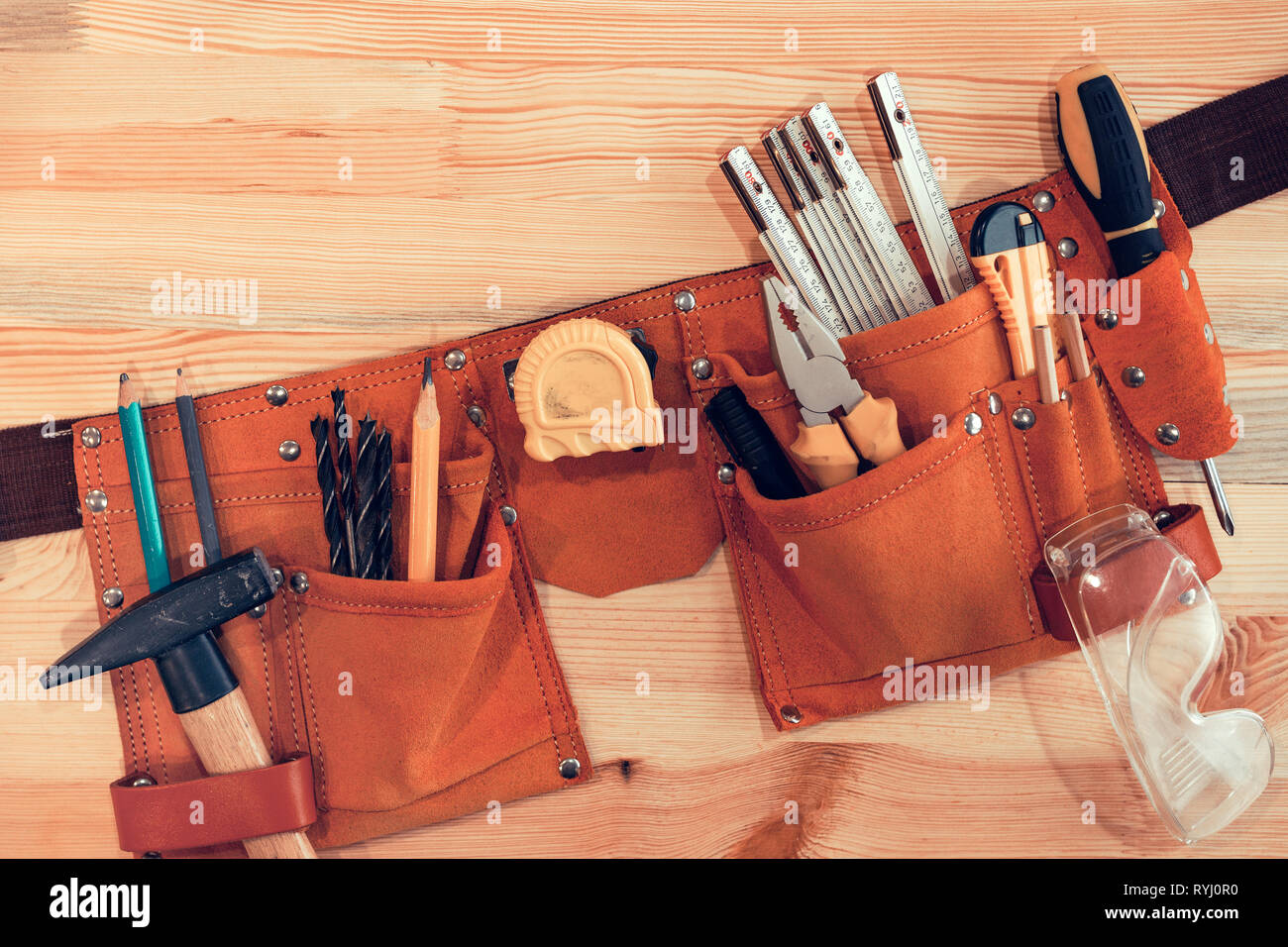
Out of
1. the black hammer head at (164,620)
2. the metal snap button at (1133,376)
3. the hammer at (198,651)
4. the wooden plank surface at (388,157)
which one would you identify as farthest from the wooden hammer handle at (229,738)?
the metal snap button at (1133,376)

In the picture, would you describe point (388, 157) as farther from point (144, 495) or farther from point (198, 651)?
point (198, 651)

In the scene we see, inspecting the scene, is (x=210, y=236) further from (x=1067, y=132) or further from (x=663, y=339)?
(x=1067, y=132)

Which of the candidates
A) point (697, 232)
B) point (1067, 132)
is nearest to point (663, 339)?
point (697, 232)

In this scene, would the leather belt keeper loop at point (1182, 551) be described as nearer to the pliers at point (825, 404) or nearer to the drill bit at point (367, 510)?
the pliers at point (825, 404)

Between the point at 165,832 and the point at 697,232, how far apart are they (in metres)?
1.10

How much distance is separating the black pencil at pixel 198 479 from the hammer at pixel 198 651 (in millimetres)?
43

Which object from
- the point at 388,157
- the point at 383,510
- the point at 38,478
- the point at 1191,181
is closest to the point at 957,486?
the point at 1191,181

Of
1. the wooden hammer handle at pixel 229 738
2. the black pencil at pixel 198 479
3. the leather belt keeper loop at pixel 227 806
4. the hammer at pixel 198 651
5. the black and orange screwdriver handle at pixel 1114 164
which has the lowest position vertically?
the leather belt keeper loop at pixel 227 806

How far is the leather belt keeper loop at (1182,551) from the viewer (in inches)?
43.7

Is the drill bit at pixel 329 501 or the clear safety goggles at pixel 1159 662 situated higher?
the drill bit at pixel 329 501

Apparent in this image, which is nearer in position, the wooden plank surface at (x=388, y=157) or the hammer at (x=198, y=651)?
the hammer at (x=198, y=651)

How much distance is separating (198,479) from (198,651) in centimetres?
22

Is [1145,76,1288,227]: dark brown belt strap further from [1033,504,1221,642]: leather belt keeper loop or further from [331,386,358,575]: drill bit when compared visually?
[331,386,358,575]: drill bit

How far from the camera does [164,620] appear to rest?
105cm
